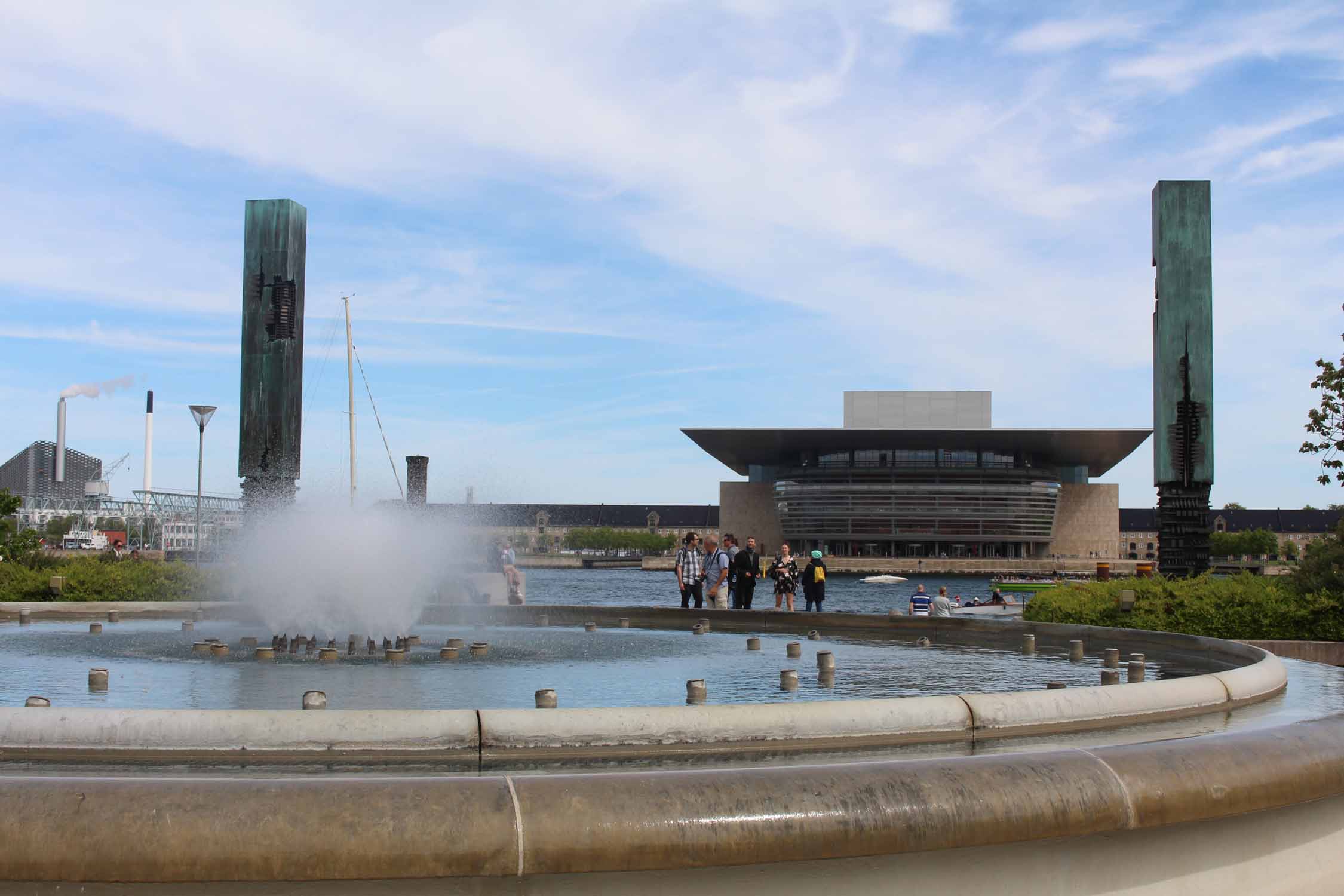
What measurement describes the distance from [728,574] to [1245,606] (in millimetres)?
7692

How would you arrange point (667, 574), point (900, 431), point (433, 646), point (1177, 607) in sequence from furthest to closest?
point (667, 574) < point (900, 431) < point (1177, 607) < point (433, 646)

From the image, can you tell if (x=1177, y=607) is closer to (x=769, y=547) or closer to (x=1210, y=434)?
(x=1210, y=434)

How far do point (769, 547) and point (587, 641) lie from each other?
9969 cm

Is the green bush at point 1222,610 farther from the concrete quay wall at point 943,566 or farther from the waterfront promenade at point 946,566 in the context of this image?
the concrete quay wall at point 943,566

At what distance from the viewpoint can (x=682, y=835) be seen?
3.04 meters

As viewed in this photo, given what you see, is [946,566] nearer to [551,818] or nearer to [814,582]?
[814,582]

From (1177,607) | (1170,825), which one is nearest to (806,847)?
(1170,825)

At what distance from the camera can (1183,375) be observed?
32.1m

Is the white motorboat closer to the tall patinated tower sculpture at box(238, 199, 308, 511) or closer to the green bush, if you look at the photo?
the green bush

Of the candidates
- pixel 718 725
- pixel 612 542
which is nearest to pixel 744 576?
pixel 718 725

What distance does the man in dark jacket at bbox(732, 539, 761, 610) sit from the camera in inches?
717

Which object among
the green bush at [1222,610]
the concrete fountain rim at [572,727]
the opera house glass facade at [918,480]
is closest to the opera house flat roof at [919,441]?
the opera house glass facade at [918,480]

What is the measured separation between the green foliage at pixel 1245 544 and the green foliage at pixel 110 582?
149 metres

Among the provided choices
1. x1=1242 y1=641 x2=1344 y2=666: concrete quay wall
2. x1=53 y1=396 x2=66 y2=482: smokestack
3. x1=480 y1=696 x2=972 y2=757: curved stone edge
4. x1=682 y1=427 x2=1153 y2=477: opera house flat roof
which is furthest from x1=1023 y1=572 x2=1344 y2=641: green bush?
x1=53 y1=396 x2=66 y2=482: smokestack
